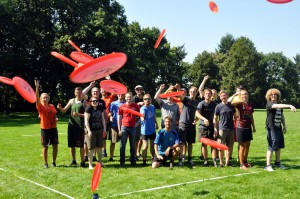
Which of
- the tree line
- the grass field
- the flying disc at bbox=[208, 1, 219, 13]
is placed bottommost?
the grass field

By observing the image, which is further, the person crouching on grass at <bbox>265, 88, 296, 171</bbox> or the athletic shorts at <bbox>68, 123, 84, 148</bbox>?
the athletic shorts at <bbox>68, 123, 84, 148</bbox>

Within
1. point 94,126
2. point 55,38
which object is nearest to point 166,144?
point 94,126

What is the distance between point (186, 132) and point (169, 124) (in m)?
0.62

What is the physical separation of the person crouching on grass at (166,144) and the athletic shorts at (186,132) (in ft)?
1.04

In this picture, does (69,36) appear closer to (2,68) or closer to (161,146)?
(2,68)

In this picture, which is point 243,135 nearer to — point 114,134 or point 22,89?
point 114,134

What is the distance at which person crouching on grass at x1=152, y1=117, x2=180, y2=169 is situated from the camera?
330 inches

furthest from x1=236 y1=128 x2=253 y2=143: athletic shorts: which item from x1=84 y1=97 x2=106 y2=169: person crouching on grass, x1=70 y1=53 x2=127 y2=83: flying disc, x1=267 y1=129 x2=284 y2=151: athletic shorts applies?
x1=70 y1=53 x2=127 y2=83: flying disc

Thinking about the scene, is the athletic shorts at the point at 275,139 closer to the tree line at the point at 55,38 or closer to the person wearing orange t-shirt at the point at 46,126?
the person wearing orange t-shirt at the point at 46,126

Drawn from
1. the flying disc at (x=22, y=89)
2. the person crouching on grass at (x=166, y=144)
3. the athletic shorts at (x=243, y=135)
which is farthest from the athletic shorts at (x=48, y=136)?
the athletic shorts at (x=243, y=135)

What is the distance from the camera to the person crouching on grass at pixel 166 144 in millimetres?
8392

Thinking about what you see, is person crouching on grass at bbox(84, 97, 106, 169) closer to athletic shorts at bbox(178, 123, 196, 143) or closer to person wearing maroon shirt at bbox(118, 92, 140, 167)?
person wearing maroon shirt at bbox(118, 92, 140, 167)

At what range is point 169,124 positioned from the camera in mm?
8523

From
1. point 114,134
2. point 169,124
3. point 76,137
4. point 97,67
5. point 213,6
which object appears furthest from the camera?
point 114,134
